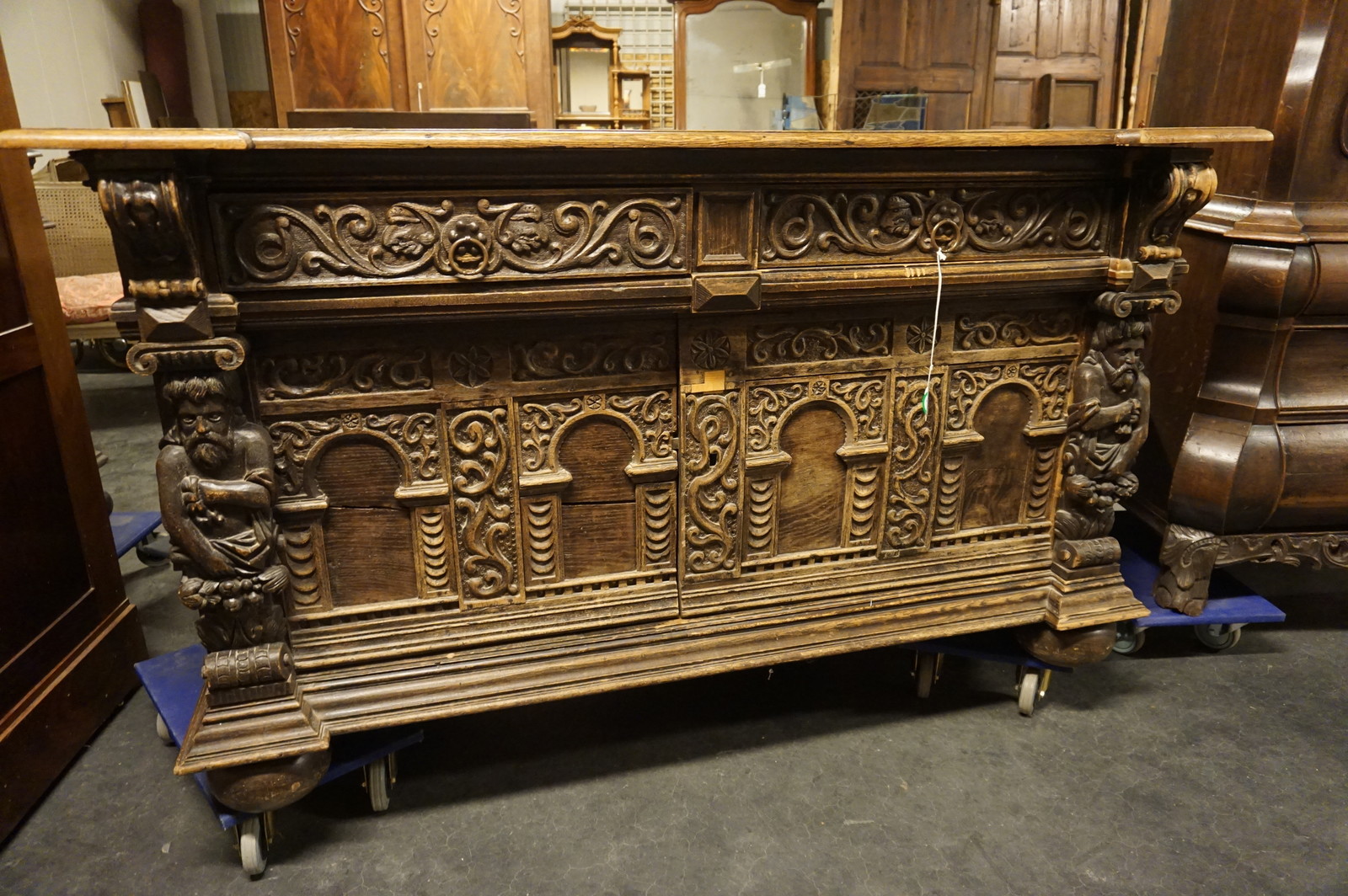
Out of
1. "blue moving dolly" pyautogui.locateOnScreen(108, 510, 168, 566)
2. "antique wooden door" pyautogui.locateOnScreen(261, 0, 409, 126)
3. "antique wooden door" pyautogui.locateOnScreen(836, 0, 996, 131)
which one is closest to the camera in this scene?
"blue moving dolly" pyautogui.locateOnScreen(108, 510, 168, 566)

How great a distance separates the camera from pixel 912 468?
1.79 metres

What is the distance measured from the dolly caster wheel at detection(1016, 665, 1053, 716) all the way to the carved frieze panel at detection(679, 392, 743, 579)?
78cm

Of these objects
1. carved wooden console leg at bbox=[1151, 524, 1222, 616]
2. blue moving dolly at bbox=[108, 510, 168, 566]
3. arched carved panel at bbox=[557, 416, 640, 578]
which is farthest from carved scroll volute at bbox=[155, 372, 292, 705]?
carved wooden console leg at bbox=[1151, 524, 1222, 616]

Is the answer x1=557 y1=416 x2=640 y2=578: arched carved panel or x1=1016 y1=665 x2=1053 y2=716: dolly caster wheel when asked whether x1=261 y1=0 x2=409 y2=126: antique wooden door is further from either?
x1=1016 y1=665 x2=1053 y2=716: dolly caster wheel

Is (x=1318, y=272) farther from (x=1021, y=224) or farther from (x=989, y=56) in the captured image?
(x=989, y=56)

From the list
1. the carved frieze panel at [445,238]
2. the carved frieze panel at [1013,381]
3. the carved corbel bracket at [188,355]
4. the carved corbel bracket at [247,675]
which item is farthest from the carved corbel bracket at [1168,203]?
the carved corbel bracket at [247,675]

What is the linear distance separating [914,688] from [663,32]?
5.46 meters

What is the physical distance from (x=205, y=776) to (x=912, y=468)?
1.49 metres

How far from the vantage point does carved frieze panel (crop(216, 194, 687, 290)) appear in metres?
1.31

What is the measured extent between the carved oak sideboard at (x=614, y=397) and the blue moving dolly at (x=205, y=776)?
0.34ft

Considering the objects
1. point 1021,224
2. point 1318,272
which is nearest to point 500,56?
point 1021,224

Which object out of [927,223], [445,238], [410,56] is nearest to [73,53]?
[410,56]

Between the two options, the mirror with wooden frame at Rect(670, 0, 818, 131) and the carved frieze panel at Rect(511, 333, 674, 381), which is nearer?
the carved frieze panel at Rect(511, 333, 674, 381)

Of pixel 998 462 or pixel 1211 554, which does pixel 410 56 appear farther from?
pixel 1211 554
